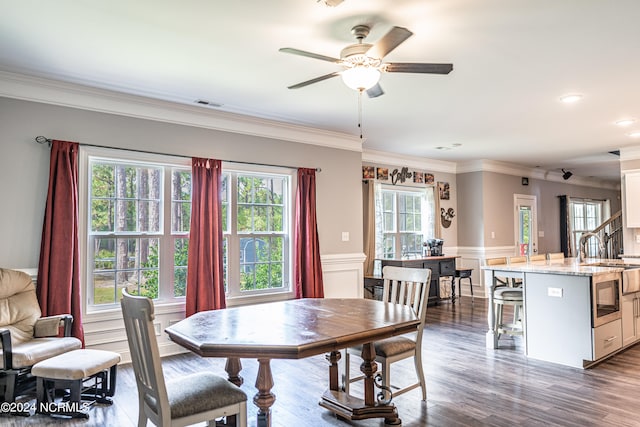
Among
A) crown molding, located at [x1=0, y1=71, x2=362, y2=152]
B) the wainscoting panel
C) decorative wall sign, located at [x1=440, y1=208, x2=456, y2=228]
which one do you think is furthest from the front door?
crown molding, located at [x1=0, y1=71, x2=362, y2=152]

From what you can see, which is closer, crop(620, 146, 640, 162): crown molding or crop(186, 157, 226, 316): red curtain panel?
crop(186, 157, 226, 316): red curtain panel

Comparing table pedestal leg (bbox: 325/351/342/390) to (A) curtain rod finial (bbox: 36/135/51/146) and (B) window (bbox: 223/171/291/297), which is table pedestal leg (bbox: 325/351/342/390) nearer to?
(B) window (bbox: 223/171/291/297)

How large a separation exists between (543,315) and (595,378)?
2.21 ft

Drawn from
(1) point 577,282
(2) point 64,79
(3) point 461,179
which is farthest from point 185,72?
(3) point 461,179

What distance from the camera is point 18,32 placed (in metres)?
2.85

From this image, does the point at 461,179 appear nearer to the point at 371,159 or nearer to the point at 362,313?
the point at 371,159

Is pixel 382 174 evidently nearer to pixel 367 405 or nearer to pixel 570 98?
pixel 570 98

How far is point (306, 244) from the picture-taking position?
529 cm

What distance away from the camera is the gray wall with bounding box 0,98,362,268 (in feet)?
11.8

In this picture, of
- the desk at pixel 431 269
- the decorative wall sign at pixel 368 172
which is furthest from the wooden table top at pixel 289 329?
the decorative wall sign at pixel 368 172

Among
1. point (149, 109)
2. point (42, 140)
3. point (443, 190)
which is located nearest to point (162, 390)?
point (42, 140)

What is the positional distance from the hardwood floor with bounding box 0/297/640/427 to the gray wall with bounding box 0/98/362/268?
1.56 m

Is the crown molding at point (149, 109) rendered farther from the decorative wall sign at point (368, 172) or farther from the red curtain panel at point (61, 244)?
the decorative wall sign at point (368, 172)

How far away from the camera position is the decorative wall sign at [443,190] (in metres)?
8.16
